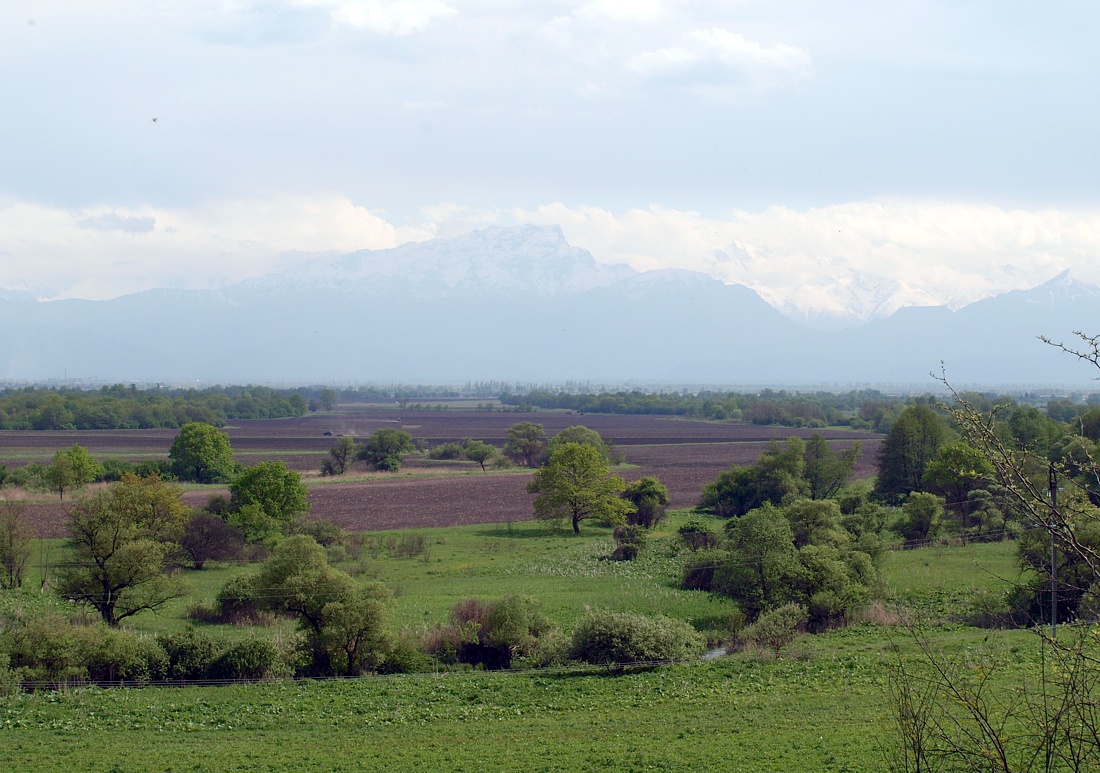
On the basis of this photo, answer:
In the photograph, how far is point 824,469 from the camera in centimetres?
5819

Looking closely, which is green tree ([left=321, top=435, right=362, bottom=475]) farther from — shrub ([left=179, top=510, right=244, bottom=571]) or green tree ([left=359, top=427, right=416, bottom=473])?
shrub ([left=179, top=510, right=244, bottom=571])

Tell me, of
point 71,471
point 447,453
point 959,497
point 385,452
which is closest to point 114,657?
point 71,471

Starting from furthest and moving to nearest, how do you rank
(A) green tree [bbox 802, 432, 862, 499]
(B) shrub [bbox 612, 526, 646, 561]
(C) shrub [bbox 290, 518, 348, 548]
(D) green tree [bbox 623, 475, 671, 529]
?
1. (A) green tree [bbox 802, 432, 862, 499]
2. (D) green tree [bbox 623, 475, 671, 529]
3. (C) shrub [bbox 290, 518, 348, 548]
4. (B) shrub [bbox 612, 526, 646, 561]

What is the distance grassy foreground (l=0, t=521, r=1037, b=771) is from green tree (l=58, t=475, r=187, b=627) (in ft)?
3.30

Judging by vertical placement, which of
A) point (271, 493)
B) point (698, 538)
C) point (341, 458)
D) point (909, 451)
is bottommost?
point (698, 538)

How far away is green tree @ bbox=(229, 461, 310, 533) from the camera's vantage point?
1810 inches

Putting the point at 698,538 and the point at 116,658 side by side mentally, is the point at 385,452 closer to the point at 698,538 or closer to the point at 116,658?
the point at 698,538

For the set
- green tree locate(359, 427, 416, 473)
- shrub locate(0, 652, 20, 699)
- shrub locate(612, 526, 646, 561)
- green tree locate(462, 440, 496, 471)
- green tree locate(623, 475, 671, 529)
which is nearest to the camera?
shrub locate(0, 652, 20, 699)

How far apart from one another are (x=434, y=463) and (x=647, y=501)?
4128 centimetres

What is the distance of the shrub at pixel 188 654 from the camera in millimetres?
24828

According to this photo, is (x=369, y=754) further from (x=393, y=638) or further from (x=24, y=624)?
(x=24, y=624)

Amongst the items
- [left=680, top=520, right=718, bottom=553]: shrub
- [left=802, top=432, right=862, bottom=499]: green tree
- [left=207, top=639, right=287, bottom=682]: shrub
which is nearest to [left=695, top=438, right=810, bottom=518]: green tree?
[left=802, top=432, right=862, bottom=499]: green tree

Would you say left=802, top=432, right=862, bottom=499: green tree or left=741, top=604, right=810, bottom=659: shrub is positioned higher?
left=802, top=432, right=862, bottom=499: green tree

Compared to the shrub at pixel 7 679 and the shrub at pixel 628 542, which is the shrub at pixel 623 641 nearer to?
the shrub at pixel 7 679
